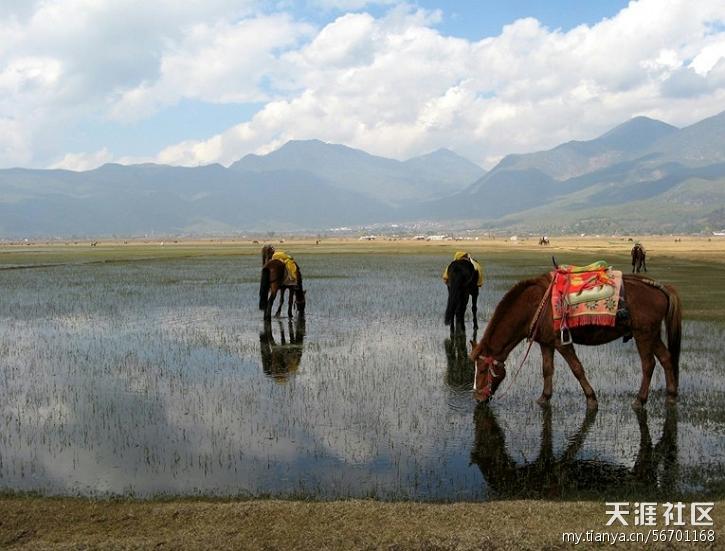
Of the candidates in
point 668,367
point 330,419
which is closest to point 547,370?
point 668,367

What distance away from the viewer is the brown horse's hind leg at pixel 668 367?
9758 millimetres

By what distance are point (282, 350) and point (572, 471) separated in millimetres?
8558

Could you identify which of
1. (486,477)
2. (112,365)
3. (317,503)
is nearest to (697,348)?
(486,477)

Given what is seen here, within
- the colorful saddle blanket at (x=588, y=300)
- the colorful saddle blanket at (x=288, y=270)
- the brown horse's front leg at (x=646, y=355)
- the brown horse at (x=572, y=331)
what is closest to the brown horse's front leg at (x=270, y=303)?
the colorful saddle blanket at (x=288, y=270)

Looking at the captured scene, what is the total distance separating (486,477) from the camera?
723 cm

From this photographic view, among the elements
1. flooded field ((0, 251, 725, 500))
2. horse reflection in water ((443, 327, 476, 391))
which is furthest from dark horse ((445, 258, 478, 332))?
flooded field ((0, 251, 725, 500))

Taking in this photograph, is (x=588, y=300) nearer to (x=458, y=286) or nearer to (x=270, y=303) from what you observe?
(x=458, y=286)

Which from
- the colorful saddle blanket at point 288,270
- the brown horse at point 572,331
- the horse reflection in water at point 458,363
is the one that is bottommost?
the horse reflection in water at point 458,363

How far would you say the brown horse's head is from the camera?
31.5ft

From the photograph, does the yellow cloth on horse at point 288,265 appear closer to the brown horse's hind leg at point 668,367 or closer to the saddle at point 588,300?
the saddle at point 588,300

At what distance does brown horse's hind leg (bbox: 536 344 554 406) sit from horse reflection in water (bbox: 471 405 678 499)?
1130 millimetres

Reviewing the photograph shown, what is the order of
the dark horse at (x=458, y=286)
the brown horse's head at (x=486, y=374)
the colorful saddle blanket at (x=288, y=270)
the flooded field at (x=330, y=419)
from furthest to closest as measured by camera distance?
the colorful saddle blanket at (x=288, y=270)
the dark horse at (x=458, y=286)
the brown horse's head at (x=486, y=374)
the flooded field at (x=330, y=419)

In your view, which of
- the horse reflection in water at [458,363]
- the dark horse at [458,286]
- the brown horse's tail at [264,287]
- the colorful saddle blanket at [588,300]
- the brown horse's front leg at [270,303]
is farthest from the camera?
the brown horse's tail at [264,287]

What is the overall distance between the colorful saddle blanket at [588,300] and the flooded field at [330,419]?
58.4 inches
